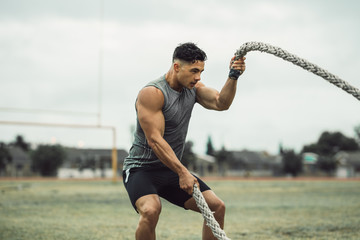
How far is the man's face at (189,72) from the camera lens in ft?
12.6

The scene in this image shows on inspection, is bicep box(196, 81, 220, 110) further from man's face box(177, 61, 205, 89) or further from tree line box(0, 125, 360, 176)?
tree line box(0, 125, 360, 176)

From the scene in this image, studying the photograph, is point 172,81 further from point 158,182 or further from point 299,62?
point 299,62

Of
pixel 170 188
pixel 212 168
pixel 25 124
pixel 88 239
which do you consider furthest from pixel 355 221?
pixel 212 168

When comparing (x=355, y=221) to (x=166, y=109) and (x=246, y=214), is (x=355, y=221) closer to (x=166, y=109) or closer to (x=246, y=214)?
(x=246, y=214)

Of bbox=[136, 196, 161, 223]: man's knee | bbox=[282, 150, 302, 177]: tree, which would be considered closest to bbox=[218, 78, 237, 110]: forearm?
bbox=[136, 196, 161, 223]: man's knee

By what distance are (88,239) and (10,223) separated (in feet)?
9.07

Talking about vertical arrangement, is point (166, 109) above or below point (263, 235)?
above

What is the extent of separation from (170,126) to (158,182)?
21.2 inches

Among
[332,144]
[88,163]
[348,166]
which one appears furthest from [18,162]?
[332,144]

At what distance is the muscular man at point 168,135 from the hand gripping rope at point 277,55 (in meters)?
0.14

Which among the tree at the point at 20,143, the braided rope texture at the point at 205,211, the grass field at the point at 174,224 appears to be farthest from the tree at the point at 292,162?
the tree at the point at 20,143

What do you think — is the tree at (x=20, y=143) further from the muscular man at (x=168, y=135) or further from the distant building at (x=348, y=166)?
the muscular man at (x=168, y=135)

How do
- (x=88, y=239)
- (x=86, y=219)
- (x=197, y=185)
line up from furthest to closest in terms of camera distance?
1. (x=86, y=219)
2. (x=88, y=239)
3. (x=197, y=185)

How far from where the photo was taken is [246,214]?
10477 mm
